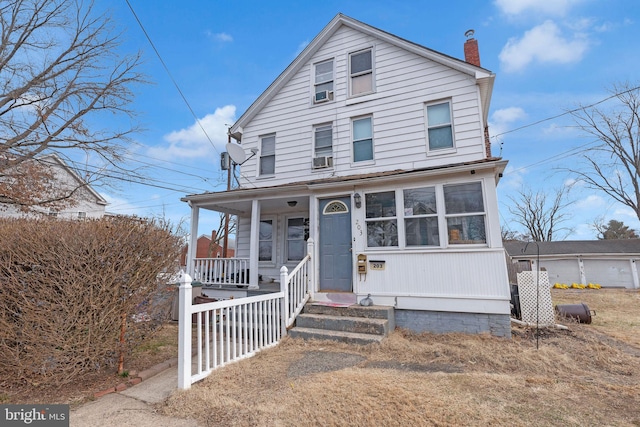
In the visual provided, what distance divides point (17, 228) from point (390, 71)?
28.8ft

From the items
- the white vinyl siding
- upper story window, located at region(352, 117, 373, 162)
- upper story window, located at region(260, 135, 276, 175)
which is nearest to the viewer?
the white vinyl siding

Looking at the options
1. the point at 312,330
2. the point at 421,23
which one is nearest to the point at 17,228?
the point at 312,330

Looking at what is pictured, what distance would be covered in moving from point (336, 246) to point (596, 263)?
22561mm

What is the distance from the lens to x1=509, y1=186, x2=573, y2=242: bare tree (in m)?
31.0

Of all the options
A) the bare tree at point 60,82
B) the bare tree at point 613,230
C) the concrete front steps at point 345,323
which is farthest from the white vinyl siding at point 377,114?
the bare tree at point 613,230

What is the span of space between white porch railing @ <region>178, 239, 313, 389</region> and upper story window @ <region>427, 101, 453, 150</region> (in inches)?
162

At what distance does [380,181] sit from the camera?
688cm

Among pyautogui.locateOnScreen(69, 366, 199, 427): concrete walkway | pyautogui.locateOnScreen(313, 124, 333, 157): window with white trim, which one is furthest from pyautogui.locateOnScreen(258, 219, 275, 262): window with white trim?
pyautogui.locateOnScreen(69, 366, 199, 427): concrete walkway

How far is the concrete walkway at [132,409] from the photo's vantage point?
2980 mm

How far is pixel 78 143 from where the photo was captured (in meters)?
9.90

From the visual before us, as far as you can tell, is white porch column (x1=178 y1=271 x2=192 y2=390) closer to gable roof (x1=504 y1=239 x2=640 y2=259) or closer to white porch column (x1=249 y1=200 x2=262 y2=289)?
white porch column (x1=249 y1=200 x2=262 y2=289)

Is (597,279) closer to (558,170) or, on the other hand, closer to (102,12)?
(558,170)

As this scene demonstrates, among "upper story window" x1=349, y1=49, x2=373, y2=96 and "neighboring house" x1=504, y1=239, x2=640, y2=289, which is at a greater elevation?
"upper story window" x1=349, y1=49, x2=373, y2=96

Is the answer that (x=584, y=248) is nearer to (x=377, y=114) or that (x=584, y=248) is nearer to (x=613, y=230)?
(x=613, y=230)
